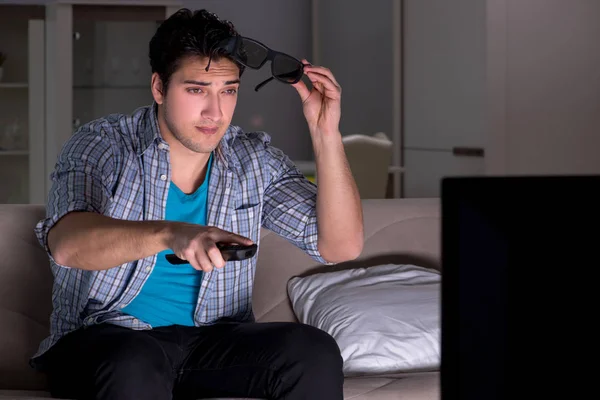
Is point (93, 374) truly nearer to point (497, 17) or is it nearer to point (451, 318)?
point (451, 318)

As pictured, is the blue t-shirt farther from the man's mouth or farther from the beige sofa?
the beige sofa

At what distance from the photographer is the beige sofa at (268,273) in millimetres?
1934

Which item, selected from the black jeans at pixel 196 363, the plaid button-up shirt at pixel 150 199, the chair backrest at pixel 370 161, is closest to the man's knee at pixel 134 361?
the black jeans at pixel 196 363

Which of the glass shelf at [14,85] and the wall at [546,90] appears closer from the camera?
the wall at [546,90]

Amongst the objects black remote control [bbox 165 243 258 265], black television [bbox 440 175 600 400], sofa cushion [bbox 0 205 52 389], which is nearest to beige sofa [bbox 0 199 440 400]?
sofa cushion [bbox 0 205 52 389]

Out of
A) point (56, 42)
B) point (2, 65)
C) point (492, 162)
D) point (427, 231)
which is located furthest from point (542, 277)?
point (2, 65)

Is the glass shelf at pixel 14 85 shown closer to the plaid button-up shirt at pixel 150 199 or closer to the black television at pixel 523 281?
the plaid button-up shirt at pixel 150 199

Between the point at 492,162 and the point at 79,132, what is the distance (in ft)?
8.56

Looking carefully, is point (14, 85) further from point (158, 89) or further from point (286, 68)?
point (286, 68)

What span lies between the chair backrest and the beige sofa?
230 cm

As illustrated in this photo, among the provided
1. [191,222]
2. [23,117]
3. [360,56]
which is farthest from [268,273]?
[360,56]

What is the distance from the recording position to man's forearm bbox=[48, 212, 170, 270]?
1.33 metres

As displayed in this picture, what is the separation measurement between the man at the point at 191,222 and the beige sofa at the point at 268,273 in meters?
0.22

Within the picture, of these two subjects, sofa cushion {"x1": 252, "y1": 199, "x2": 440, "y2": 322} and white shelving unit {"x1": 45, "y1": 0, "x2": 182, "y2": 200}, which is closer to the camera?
sofa cushion {"x1": 252, "y1": 199, "x2": 440, "y2": 322}
